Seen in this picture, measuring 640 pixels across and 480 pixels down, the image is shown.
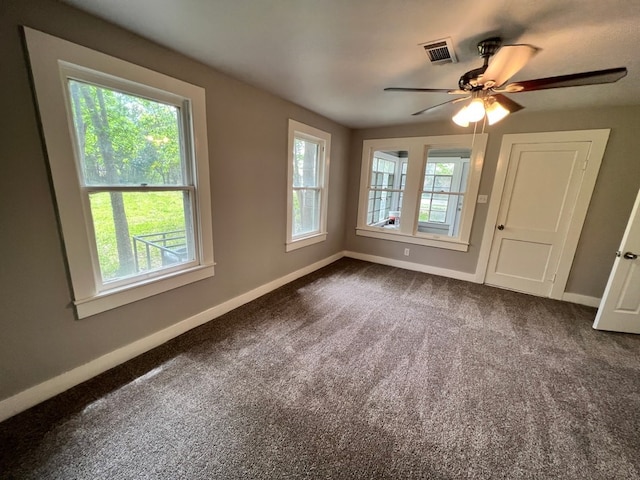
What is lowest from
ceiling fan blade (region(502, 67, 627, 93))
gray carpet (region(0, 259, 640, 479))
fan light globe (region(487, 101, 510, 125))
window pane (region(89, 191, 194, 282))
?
gray carpet (region(0, 259, 640, 479))

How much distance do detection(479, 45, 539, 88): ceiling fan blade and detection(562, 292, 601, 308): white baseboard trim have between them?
9.88 ft

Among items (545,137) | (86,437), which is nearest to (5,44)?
(86,437)

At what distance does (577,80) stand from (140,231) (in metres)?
3.01

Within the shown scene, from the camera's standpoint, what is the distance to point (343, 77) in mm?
2174

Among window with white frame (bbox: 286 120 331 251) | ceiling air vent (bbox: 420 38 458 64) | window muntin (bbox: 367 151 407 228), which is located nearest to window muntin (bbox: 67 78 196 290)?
window with white frame (bbox: 286 120 331 251)

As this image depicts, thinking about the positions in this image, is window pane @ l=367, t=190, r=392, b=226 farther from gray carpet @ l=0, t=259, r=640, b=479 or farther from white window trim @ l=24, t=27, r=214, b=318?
white window trim @ l=24, t=27, r=214, b=318

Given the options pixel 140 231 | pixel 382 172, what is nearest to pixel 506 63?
pixel 140 231

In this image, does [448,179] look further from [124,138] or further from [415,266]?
[124,138]

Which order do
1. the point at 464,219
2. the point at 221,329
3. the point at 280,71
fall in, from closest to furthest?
the point at 280,71 → the point at 221,329 → the point at 464,219

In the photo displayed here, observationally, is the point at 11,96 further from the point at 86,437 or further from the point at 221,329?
the point at 221,329

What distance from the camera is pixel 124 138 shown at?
1.71 metres

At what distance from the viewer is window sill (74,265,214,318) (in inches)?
64.3

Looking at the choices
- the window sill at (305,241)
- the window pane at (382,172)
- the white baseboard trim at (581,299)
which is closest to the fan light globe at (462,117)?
the window sill at (305,241)

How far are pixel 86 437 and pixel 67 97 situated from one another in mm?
1909
